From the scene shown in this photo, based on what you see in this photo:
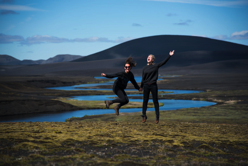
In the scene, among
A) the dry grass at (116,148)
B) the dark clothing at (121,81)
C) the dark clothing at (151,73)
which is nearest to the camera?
the dry grass at (116,148)

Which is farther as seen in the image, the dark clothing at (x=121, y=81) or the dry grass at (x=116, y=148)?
the dark clothing at (x=121, y=81)

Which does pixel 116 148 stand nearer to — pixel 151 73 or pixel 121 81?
pixel 151 73

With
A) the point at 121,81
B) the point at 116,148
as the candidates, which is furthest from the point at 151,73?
the point at 116,148

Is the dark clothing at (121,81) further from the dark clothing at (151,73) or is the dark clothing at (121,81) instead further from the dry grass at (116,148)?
the dry grass at (116,148)

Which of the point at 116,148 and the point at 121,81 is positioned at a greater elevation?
the point at 121,81

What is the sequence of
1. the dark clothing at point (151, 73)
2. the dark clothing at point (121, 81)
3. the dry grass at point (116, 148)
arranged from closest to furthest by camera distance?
the dry grass at point (116, 148), the dark clothing at point (151, 73), the dark clothing at point (121, 81)

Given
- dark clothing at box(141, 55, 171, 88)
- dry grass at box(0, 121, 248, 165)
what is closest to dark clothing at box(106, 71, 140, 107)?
dark clothing at box(141, 55, 171, 88)

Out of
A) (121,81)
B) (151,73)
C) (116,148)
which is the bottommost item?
(116,148)

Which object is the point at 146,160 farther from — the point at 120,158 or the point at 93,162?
the point at 93,162

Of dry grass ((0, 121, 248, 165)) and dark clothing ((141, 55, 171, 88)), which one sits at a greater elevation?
dark clothing ((141, 55, 171, 88))

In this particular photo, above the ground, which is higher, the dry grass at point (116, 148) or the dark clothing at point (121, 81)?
the dark clothing at point (121, 81)

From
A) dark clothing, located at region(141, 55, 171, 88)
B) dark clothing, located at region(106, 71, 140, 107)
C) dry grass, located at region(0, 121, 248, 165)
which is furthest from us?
dark clothing, located at region(106, 71, 140, 107)

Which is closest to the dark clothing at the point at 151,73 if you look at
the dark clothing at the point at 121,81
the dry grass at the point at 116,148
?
the dark clothing at the point at 121,81

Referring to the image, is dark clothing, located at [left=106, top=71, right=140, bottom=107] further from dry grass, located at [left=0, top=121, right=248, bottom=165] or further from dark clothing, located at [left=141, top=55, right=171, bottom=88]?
dry grass, located at [left=0, top=121, right=248, bottom=165]
